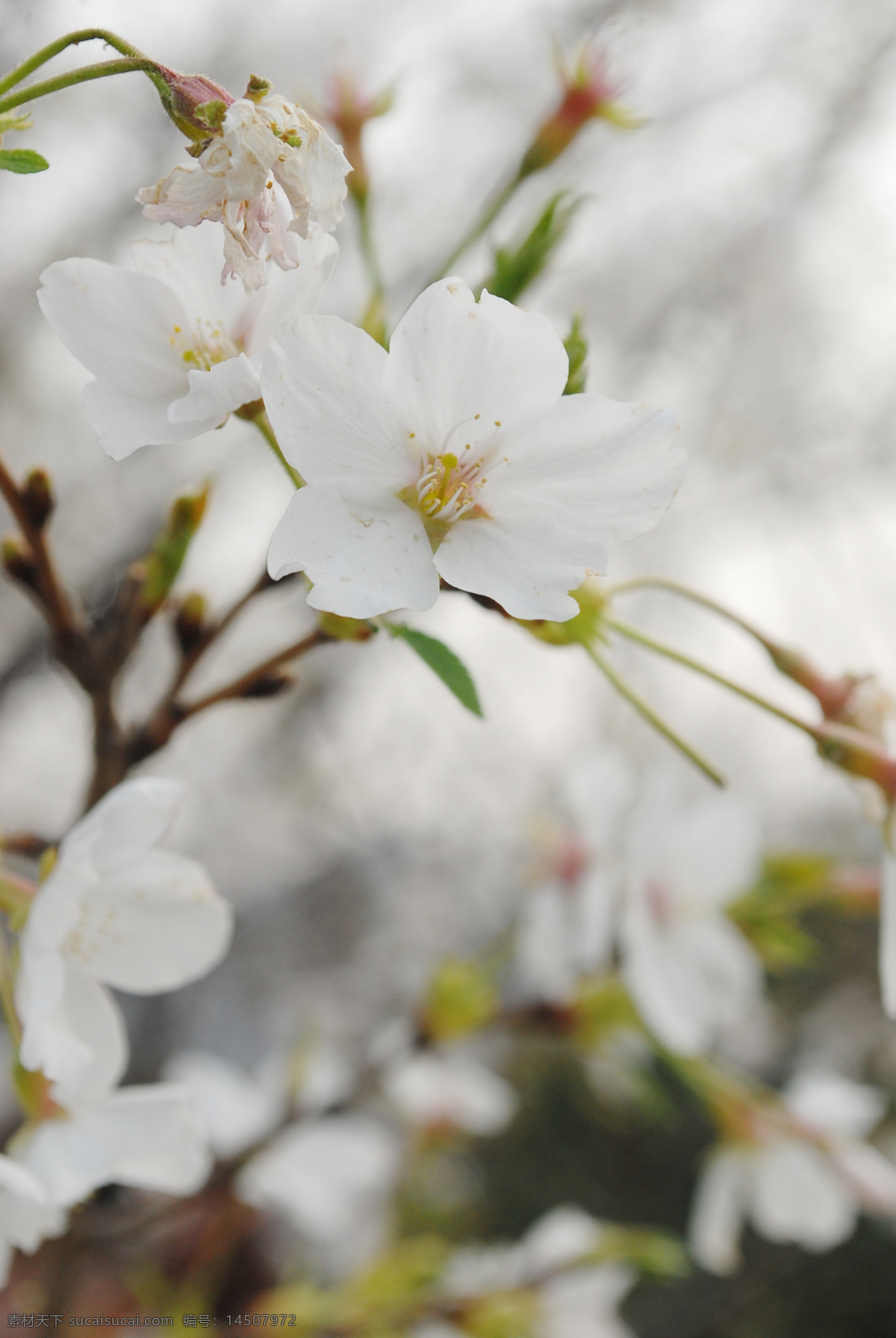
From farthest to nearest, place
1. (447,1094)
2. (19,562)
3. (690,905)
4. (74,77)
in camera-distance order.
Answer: (447,1094) < (690,905) < (19,562) < (74,77)

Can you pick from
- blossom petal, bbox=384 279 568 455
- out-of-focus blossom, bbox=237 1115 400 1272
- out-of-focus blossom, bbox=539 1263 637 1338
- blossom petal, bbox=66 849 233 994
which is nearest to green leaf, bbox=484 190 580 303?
blossom petal, bbox=384 279 568 455

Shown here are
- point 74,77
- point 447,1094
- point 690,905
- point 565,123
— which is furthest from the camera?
point 447,1094

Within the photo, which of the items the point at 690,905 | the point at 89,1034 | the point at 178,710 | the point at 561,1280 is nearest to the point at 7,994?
the point at 89,1034

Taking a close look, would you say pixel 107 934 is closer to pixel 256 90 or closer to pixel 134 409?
pixel 134 409

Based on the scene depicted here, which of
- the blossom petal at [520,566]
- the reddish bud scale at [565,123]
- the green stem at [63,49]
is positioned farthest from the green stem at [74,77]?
the reddish bud scale at [565,123]

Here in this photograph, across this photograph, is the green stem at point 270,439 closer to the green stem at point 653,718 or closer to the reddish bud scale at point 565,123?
the green stem at point 653,718

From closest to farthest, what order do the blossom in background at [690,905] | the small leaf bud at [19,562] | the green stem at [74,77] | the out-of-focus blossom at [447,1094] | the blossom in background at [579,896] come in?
the green stem at [74,77]
the small leaf bud at [19,562]
the blossom in background at [690,905]
the blossom in background at [579,896]
the out-of-focus blossom at [447,1094]

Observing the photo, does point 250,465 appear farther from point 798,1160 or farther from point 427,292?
point 427,292
